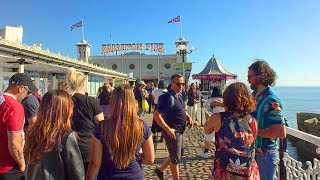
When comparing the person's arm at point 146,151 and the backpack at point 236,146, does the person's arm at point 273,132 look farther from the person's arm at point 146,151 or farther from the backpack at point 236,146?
the person's arm at point 146,151

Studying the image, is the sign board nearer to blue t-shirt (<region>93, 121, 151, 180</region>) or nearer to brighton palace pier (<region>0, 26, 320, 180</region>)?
brighton palace pier (<region>0, 26, 320, 180</region>)

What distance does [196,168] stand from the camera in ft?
20.7

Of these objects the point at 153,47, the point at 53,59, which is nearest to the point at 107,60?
the point at 153,47

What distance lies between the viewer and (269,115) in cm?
324

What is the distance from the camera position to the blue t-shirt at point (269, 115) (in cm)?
321

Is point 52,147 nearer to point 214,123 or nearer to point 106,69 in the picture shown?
point 214,123

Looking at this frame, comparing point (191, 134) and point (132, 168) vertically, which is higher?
point (132, 168)

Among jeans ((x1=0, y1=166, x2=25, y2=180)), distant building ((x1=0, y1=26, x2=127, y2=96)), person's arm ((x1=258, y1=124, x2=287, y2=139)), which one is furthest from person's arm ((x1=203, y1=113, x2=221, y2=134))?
distant building ((x1=0, y1=26, x2=127, y2=96))

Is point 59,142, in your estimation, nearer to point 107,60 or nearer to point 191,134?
point 191,134

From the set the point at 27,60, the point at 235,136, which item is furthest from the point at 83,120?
the point at 27,60

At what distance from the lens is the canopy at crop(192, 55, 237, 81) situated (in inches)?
1010

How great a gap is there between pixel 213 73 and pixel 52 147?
24.1 m

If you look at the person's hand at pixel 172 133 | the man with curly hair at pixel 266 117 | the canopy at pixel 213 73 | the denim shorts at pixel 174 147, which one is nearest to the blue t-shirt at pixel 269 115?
the man with curly hair at pixel 266 117

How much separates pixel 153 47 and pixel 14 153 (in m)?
60.0
